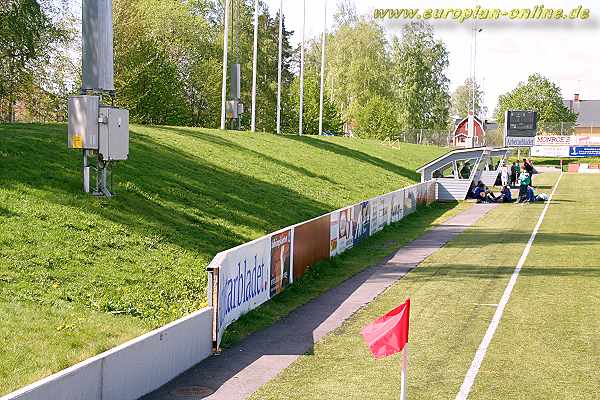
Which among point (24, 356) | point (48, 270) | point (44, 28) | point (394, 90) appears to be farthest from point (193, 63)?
point (24, 356)

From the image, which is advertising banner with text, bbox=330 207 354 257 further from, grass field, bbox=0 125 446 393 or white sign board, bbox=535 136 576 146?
white sign board, bbox=535 136 576 146

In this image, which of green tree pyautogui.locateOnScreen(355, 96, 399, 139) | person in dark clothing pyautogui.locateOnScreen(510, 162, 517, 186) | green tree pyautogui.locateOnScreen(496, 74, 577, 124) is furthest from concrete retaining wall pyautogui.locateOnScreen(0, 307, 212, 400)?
green tree pyautogui.locateOnScreen(496, 74, 577, 124)

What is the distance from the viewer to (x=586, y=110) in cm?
15188

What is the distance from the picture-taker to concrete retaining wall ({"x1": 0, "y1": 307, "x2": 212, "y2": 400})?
32.6 ft

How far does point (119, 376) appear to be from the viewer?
11398 millimetres

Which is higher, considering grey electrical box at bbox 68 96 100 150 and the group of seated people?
grey electrical box at bbox 68 96 100 150

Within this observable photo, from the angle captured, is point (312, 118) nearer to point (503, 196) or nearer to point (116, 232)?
point (503, 196)

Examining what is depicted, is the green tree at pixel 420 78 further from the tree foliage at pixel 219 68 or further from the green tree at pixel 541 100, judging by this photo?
the green tree at pixel 541 100

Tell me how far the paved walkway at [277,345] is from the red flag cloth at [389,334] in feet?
9.52

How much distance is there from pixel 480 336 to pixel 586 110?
473 feet

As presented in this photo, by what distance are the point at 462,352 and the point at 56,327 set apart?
6.76 metres

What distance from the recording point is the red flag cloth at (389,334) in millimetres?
10266

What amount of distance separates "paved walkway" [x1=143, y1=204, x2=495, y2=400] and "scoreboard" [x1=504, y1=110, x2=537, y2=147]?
5941 centimetres

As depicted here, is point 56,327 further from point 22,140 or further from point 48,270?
point 22,140
